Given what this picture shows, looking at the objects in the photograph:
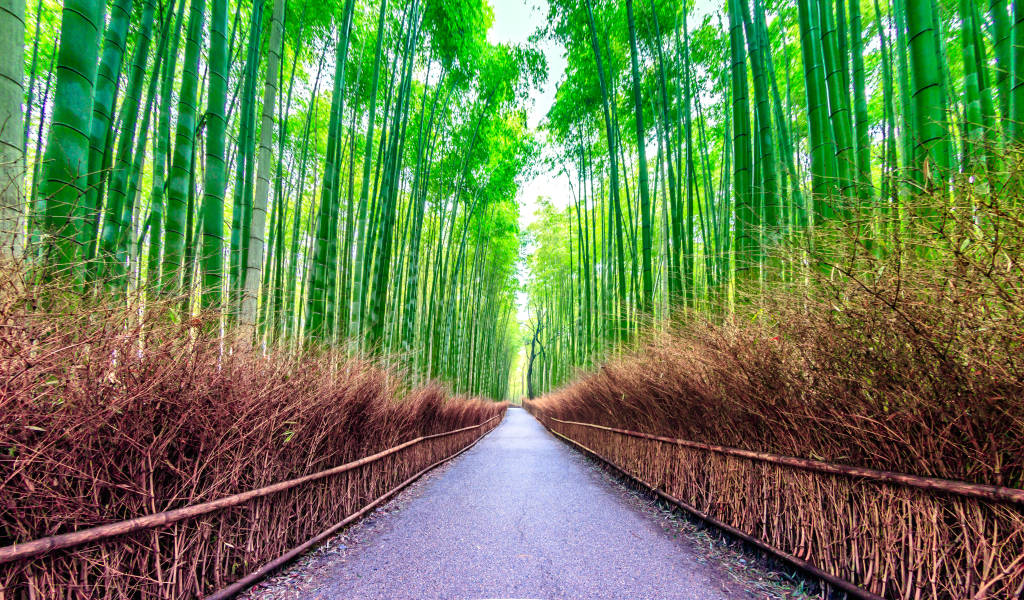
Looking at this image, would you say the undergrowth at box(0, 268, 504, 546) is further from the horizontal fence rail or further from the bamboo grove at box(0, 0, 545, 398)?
the horizontal fence rail

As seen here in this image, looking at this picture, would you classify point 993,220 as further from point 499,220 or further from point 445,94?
point 499,220

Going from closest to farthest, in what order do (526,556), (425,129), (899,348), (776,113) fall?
(899,348), (526,556), (776,113), (425,129)

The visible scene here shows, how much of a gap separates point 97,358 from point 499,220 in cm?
933

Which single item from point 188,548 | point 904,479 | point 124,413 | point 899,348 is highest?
point 899,348

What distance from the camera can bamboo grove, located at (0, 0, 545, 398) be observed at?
1.49 meters

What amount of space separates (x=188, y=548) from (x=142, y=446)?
0.44 metres

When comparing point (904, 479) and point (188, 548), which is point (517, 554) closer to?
point (188, 548)

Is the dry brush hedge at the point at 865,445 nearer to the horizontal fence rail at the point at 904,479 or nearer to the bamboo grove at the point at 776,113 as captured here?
the horizontal fence rail at the point at 904,479

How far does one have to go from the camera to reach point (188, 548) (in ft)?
4.42

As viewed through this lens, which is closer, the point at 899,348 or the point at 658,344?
the point at 899,348

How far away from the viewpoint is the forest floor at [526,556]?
65.3 inches

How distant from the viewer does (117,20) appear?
190 centimetres

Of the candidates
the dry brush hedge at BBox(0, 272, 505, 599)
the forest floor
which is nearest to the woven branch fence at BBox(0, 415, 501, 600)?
the dry brush hedge at BBox(0, 272, 505, 599)

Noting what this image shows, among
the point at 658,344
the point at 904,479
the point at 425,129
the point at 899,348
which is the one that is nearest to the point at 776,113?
the point at 658,344
